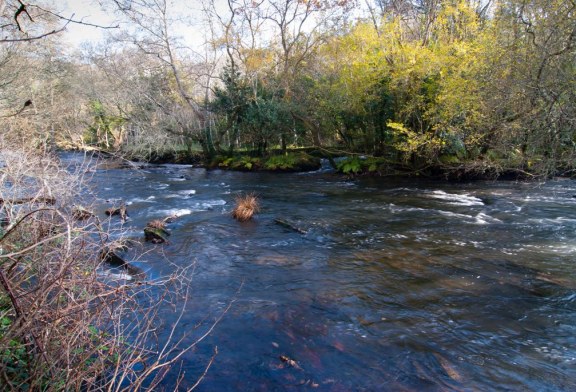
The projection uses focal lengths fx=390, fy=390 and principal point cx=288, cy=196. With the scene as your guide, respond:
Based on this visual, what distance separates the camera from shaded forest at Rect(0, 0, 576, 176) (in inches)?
417

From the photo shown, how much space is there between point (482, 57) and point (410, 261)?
29.8ft

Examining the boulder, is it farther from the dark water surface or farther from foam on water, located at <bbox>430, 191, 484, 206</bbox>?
foam on water, located at <bbox>430, 191, 484, 206</bbox>

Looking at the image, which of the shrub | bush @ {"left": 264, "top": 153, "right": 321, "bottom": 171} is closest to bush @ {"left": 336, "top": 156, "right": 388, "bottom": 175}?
bush @ {"left": 264, "top": 153, "right": 321, "bottom": 171}

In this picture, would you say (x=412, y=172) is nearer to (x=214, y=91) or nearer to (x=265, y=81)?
(x=265, y=81)

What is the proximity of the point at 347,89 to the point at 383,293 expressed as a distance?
621 inches

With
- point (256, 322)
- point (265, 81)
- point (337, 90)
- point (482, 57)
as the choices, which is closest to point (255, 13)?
point (265, 81)

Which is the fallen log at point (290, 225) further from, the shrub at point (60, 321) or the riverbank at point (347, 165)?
the riverbank at point (347, 165)

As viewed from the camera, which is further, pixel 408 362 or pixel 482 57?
pixel 482 57

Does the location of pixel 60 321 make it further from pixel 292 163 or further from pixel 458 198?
pixel 292 163

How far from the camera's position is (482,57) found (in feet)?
45.2

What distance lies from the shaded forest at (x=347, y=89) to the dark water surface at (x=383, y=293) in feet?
9.78

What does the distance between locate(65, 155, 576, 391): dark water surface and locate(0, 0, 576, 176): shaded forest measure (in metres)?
2.98

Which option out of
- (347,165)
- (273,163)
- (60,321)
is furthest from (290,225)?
(273,163)

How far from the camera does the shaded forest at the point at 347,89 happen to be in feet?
34.7
